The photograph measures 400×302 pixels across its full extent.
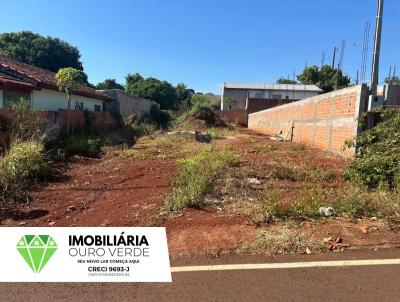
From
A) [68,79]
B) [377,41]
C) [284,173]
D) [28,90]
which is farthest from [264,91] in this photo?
[284,173]

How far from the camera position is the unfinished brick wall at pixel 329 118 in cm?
882

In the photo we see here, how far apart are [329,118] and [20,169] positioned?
900 cm

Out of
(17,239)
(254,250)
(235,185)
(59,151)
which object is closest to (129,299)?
(254,250)

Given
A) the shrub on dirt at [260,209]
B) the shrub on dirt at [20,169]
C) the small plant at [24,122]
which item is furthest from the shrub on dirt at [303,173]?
the small plant at [24,122]

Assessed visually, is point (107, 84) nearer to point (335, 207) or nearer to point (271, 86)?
point (271, 86)

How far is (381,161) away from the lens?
6.21m

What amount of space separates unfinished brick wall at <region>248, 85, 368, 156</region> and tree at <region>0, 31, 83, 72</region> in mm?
32656

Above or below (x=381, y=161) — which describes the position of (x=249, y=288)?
below

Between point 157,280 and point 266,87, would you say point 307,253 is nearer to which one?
point 157,280

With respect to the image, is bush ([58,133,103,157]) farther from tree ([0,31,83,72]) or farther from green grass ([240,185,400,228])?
tree ([0,31,83,72])

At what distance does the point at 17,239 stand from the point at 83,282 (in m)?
1.21

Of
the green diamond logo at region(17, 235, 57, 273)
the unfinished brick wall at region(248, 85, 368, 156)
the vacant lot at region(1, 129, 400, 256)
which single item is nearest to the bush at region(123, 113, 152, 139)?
the unfinished brick wall at region(248, 85, 368, 156)

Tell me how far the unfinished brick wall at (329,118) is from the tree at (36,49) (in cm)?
3266

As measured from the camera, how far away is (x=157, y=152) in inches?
490
